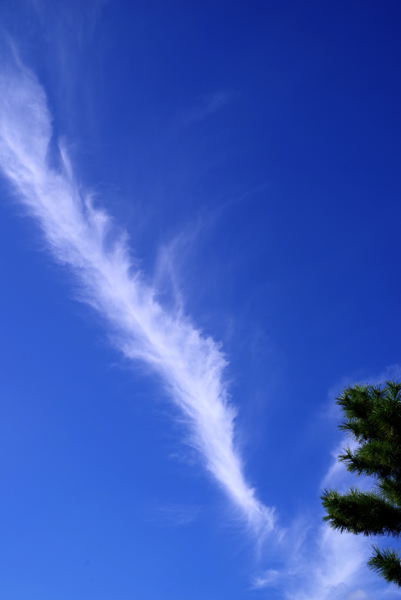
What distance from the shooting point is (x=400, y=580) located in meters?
10.0

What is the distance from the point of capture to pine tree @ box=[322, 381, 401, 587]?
1095 cm

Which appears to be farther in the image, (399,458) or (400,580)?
(399,458)

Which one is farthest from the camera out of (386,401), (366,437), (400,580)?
(366,437)

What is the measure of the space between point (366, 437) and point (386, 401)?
5.86 ft

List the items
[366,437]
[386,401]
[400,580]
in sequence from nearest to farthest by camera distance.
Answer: [400,580], [386,401], [366,437]

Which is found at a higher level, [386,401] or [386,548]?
[386,401]

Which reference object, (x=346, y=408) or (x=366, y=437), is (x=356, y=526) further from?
(x=346, y=408)

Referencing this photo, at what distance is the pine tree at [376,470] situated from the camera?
431 inches

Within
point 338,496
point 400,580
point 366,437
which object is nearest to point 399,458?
point 366,437

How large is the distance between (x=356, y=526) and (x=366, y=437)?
2.41 metres

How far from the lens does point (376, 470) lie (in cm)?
1167

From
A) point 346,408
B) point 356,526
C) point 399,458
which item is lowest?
point 356,526

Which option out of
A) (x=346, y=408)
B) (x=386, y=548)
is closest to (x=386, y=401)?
(x=346, y=408)

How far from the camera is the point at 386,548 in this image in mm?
10141
